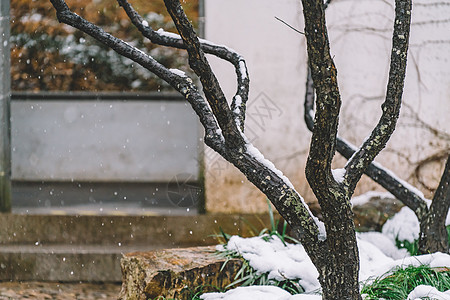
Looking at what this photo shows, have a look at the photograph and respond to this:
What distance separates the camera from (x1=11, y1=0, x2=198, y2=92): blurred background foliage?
26.3 ft

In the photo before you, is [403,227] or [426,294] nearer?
[426,294]

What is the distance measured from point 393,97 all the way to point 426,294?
1.03m

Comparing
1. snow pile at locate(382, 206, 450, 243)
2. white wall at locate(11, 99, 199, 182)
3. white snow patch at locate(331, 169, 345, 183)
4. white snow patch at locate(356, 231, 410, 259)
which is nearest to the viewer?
white snow patch at locate(331, 169, 345, 183)

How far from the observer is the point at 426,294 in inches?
116

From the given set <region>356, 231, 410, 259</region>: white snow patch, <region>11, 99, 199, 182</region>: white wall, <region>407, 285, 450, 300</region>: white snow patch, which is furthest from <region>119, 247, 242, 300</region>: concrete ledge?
<region>11, 99, 199, 182</region>: white wall

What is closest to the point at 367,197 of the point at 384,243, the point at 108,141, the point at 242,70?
the point at 384,243

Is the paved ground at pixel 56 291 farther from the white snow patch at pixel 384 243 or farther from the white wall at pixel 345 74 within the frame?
the white snow patch at pixel 384 243

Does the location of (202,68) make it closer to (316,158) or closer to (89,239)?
(316,158)

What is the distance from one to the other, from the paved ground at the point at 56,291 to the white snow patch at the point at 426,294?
95.9 inches

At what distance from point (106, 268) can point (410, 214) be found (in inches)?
103

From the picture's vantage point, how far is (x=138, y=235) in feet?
18.4

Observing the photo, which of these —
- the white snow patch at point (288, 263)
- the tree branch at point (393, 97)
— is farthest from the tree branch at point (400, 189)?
the tree branch at point (393, 97)

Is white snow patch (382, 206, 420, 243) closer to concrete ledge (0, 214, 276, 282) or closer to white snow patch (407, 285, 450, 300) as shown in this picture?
concrete ledge (0, 214, 276, 282)

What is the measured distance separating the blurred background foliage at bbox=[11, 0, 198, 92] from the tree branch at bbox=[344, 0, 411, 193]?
19.0 feet
